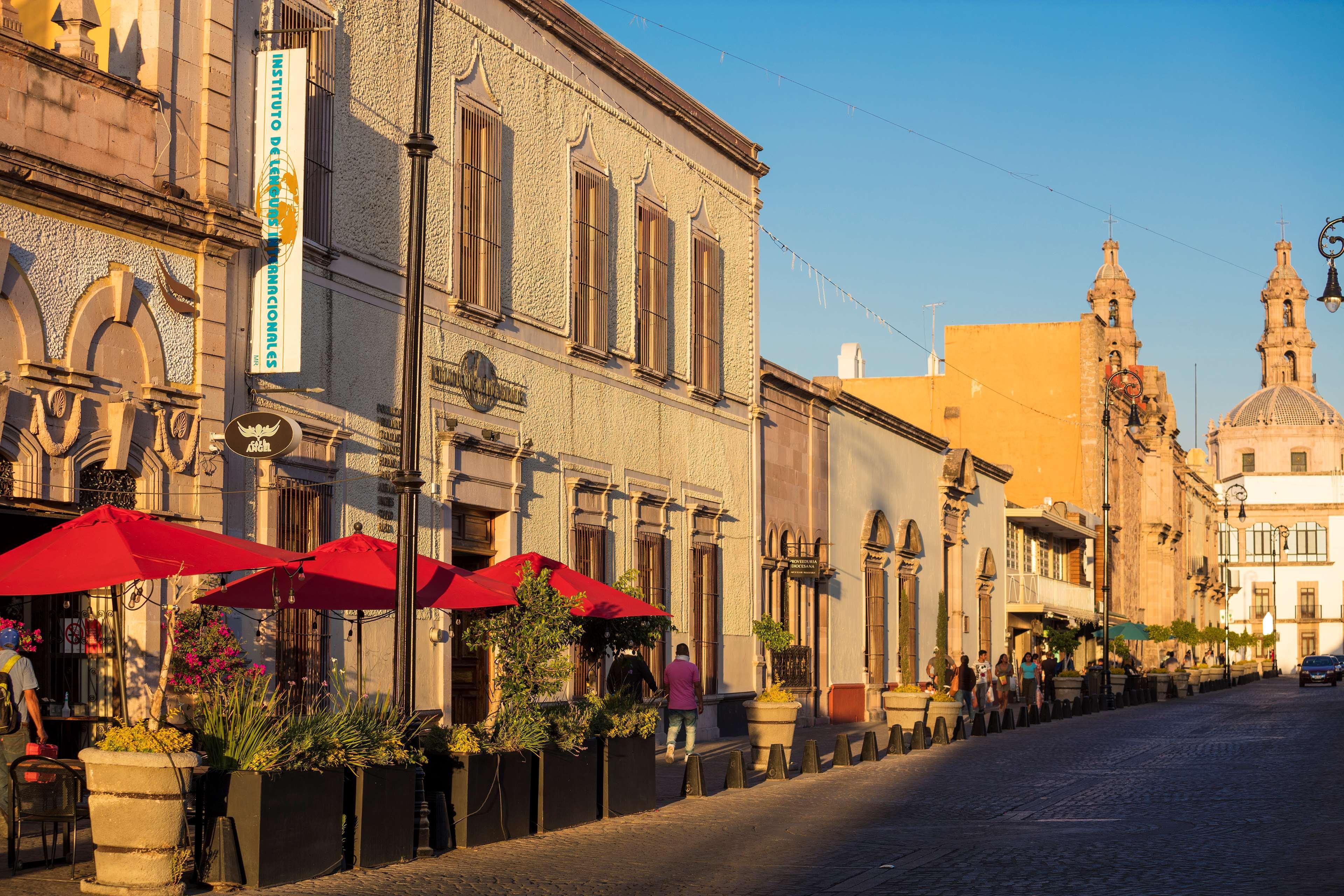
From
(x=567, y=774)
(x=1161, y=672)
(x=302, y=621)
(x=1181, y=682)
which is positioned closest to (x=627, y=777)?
(x=567, y=774)

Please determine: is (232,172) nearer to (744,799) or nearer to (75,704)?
(75,704)

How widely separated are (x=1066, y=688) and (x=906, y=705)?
1822cm

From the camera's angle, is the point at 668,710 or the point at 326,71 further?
the point at 668,710

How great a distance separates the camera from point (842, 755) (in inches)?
904

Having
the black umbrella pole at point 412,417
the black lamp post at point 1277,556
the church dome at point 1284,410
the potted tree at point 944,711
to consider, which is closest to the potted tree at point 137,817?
the black umbrella pole at point 412,417

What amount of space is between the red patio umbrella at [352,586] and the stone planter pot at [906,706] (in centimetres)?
1482

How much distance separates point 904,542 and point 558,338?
18.3 m

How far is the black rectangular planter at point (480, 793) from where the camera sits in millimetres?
13508

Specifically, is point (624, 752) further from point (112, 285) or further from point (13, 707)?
point (112, 285)

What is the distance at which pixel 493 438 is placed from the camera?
69.0ft

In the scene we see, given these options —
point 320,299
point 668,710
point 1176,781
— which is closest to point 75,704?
point 320,299

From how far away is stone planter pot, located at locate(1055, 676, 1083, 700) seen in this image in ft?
151

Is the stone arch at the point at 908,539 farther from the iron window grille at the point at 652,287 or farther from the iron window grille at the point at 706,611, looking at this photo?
the iron window grille at the point at 652,287

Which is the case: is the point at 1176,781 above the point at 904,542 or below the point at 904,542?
below
